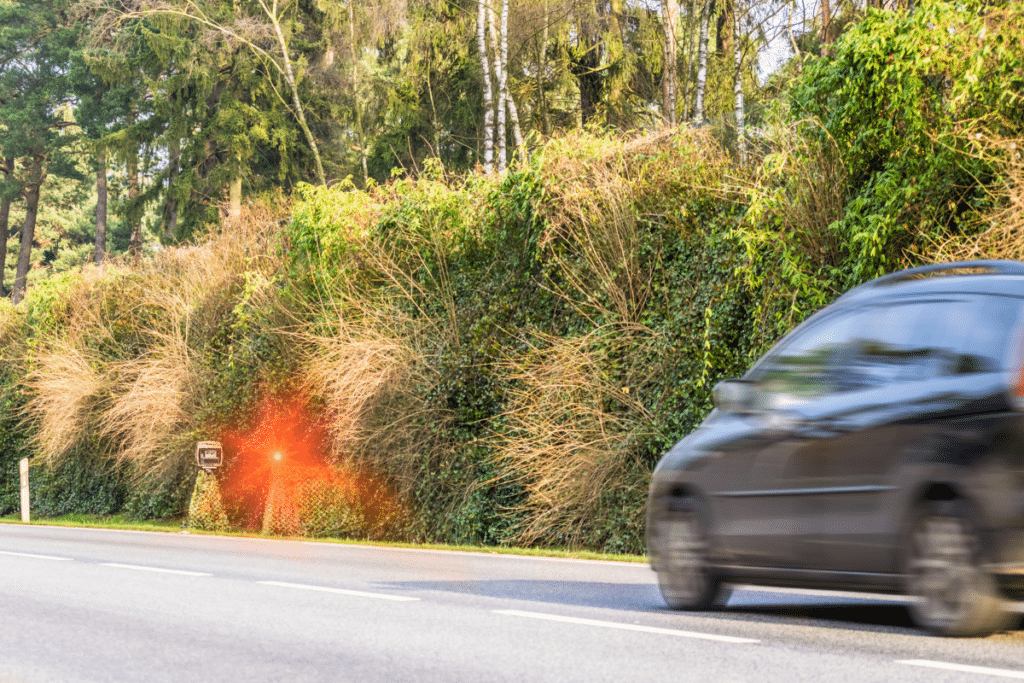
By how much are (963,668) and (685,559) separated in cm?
272

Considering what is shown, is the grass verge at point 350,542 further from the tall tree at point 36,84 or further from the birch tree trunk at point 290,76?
the tall tree at point 36,84

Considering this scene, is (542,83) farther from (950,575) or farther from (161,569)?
(950,575)

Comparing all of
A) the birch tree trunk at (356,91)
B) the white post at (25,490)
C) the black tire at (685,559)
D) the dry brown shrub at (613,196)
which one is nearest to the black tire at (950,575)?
A: the black tire at (685,559)

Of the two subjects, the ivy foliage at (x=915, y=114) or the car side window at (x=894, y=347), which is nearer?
the car side window at (x=894, y=347)

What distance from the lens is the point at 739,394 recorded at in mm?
8156

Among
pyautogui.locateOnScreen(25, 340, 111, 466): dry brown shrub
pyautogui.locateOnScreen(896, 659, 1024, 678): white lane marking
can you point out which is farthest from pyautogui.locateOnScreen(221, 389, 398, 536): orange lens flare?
pyautogui.locateOnScreen(896, 659, 1024, 678): white lane marking

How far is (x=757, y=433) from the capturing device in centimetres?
808

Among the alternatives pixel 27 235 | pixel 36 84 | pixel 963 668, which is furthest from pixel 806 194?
pixel 27 235

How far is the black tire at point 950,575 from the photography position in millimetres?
6777

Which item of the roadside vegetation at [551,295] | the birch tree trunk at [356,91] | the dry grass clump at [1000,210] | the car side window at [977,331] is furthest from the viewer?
the birch tree trunk at [356,91]

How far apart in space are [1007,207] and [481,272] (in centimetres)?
958

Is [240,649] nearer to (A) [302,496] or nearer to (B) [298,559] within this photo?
(B) [298,559]

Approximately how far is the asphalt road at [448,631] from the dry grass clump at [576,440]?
2620 millimetres

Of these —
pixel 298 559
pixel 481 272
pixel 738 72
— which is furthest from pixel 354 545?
pixel 738 72
